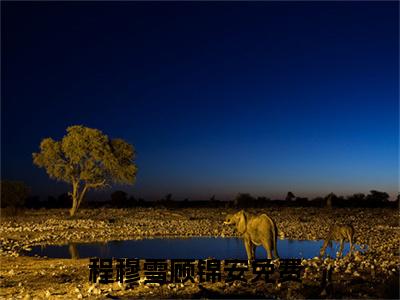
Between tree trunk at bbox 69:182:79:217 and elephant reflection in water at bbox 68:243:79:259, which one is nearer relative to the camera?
elephant reflection in water at bbox 68:243:79:259

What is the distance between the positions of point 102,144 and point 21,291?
106 feet

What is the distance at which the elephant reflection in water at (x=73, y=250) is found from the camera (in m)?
19.9

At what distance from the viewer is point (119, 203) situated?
81.1 m

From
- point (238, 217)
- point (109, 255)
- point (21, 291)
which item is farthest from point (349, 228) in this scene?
point (21, 291)

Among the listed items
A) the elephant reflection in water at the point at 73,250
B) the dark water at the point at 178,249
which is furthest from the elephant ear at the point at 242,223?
the elephant reflection in water at the point at 73,250

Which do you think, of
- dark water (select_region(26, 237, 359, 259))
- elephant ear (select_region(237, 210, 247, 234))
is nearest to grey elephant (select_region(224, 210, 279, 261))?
elephant ear (select_region(237, 210, 247, 234))

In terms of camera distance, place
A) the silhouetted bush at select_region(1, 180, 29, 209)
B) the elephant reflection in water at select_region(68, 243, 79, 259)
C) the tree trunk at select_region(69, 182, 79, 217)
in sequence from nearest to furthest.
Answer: the elephant reflection in water at select_region(68, 243, 79, 259)
the tree trunk at select_region(69, 182, 79, 217)
the silhouetted bush at select_region(1, 180, 29, 209)

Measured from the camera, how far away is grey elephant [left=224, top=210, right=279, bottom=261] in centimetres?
1385

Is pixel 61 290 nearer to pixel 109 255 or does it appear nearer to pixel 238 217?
pixel 238 217

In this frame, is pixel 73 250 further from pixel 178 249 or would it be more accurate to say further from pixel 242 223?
pixel 242 223

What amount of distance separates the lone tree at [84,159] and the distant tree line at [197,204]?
191 cm

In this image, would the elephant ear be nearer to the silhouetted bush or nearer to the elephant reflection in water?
the elephant reflection in water

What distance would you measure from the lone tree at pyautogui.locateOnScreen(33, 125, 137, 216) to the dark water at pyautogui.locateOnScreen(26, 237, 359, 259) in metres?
19.6

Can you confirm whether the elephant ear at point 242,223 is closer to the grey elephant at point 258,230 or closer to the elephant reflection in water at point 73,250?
the grey elephant at point 258,230
